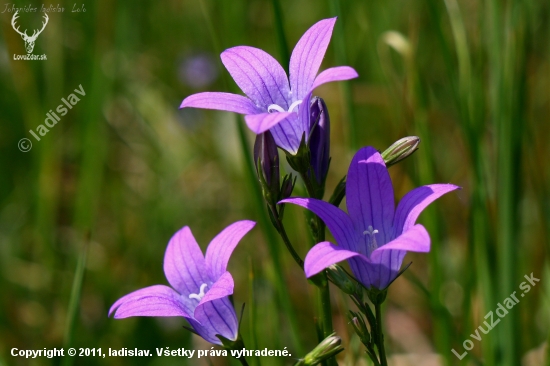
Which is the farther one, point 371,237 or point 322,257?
point 371,237

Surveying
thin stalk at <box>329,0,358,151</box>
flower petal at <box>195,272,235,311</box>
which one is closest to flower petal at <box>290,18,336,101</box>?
flower petal at <box>195,272,235,311</box>

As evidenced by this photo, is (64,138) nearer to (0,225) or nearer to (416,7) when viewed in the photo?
(0,225)

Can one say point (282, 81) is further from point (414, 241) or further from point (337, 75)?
point (414, 241)

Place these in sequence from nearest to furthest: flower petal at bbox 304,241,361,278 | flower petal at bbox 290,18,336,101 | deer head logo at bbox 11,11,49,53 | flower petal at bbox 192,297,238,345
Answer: flower petal at bbox 304,241,361,278
flower petal at bbox 290,18,336,101
flower petal at bbox 192,297,238,345
deer head logo at bbox 11,11,49,53

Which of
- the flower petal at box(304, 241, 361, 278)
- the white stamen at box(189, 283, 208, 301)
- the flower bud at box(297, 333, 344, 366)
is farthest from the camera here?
the white stamen at box(189, 283, 208, 301)

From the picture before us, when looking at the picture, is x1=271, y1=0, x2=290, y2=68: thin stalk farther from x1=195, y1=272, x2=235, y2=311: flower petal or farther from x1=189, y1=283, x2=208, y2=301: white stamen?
x1=195, y1=272, x2=235, y2=311: flower petal

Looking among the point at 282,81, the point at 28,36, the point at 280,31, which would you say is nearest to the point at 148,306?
the point at 282,81

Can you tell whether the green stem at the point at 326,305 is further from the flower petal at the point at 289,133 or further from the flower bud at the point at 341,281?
the flower petal at the point at 289,133
